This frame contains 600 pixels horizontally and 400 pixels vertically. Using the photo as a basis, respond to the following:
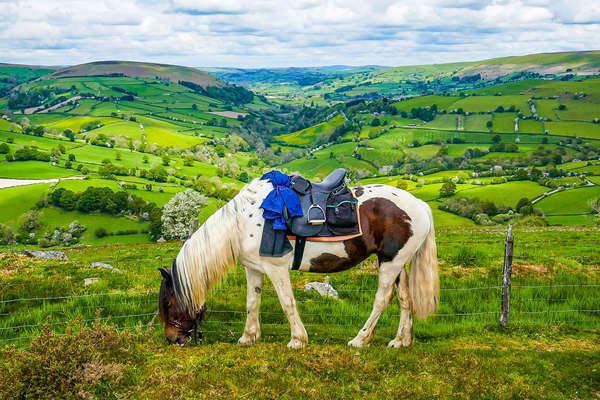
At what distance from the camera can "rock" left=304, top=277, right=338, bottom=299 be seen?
8.95m

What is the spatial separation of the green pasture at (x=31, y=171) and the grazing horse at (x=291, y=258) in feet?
285

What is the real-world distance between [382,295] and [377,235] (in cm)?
96

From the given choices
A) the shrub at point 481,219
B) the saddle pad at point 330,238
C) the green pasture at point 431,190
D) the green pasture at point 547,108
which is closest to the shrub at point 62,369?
the saddle pad at point 330,238

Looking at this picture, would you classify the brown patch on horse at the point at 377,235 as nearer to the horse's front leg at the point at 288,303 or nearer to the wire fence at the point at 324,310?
the horse's front leg at the point at 288,303

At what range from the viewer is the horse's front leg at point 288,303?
20.3 feet

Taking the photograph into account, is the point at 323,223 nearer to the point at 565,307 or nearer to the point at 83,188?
the point at 565,307

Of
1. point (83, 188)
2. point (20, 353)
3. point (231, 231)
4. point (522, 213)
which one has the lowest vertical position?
point (522, 213)

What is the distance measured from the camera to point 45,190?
7119cm

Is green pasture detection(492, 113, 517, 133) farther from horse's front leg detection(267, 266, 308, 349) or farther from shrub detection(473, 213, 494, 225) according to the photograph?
horse's front leg detection(267, 266, 308, 349)

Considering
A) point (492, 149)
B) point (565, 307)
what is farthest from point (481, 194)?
point (565, 307)

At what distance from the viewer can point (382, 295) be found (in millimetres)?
6426

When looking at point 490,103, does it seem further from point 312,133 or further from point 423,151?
point 312,133

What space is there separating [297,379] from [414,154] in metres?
122

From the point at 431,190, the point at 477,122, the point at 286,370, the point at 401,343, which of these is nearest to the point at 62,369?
the point at 286,370
